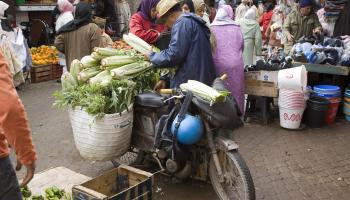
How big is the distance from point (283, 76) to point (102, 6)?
942 cm

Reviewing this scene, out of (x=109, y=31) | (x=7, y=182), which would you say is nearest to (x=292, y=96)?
(x=7, y=182)

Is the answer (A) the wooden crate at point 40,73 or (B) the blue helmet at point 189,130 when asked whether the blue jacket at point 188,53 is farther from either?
(A) the wooden crate at point 40,73

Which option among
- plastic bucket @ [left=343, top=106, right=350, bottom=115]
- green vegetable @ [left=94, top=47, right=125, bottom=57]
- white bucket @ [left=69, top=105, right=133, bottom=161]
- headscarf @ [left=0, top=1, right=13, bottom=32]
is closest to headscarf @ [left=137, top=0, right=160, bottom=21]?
green vegetable @ [left=94, top=47, right=125, bottom=57]

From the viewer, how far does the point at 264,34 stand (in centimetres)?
1320

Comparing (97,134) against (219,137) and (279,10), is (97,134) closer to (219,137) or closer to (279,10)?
(219,137)

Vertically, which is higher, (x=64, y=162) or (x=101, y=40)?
(x=101, y=40)

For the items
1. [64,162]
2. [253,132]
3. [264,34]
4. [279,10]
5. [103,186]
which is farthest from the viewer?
[264,34]

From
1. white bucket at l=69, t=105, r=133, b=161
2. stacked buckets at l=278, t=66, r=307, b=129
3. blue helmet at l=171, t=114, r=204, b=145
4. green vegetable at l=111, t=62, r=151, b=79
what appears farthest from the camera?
stacked buckets at l=278, t=66, r=307, b=129

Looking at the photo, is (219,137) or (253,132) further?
(253,132)

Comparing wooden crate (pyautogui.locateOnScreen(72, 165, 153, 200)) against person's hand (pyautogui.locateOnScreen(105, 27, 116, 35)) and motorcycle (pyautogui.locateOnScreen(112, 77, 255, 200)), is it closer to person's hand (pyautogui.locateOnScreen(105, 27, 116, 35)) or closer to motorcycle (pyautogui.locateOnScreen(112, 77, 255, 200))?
motorcycle (pyautogui.locateOnScreen(112, 77, 255, 200))

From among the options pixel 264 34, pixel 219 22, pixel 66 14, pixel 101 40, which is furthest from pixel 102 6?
pixel 219 22

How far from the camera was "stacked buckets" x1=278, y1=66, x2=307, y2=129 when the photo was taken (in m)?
5.98

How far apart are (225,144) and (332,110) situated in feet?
12.0

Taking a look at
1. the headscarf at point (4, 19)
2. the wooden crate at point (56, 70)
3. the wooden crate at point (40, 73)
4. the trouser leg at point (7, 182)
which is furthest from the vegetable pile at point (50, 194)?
the wooden crate at point (56, 70)
